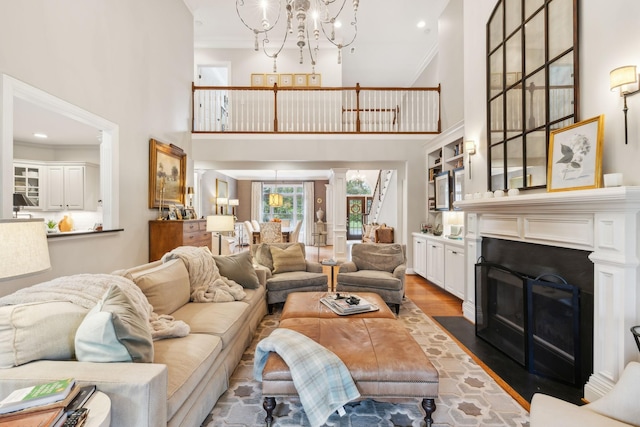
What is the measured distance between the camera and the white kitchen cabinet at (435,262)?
471cm

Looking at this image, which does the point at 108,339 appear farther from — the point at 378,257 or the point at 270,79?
the point at 270,79

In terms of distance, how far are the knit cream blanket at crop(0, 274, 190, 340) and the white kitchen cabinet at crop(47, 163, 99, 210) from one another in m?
4.66

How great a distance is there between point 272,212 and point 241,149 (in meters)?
6.63

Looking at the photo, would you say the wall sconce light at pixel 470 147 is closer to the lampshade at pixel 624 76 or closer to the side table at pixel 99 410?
the lampshade at pixel 624 76

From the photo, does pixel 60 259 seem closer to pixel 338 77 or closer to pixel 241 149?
pixel 241 149

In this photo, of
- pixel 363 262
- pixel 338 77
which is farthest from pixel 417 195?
pixel 338 77

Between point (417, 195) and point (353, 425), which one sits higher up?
point (417, 195)

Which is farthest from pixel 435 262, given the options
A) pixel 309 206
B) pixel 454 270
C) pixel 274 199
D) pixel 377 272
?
pixel 309 206

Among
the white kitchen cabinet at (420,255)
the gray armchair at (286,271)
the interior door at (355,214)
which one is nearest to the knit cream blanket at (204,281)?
the gray armchair at (286,271)

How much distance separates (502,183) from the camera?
9.96 ft

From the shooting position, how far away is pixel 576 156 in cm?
207

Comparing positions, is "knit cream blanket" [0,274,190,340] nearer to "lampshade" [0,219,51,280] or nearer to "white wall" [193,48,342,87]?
"lampshade" [0,219,51,280]

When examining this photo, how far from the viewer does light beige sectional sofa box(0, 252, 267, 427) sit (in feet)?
3.96

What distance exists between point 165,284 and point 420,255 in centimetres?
451
